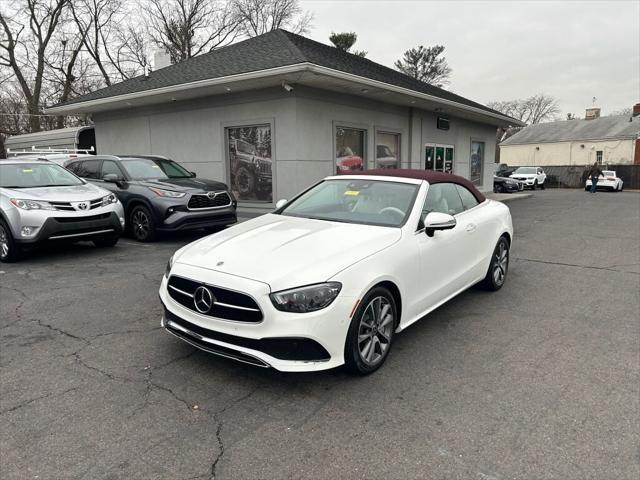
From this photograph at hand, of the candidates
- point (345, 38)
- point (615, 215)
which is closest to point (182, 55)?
point (345, 38)

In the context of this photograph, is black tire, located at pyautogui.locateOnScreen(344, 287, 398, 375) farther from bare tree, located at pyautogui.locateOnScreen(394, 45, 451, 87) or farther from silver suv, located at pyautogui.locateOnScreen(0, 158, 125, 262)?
bare tree, located at pyautogui.locateOnScreen(394, 45, 451, 87)

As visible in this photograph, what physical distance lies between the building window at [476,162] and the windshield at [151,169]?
1410 cm

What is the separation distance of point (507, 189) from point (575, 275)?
20.2 m

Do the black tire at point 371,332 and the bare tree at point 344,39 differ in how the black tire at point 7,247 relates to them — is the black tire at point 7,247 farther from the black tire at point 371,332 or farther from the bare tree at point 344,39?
the bare tree at point 344,39

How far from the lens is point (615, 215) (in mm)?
14477

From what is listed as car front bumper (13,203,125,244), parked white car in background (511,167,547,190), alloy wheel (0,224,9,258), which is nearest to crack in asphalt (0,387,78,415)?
car front bumper (13,203,125,244)

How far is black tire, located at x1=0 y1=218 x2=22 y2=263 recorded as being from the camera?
22.1 feet

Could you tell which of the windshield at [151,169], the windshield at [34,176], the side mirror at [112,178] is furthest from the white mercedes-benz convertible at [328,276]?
the windshield at [151,169]

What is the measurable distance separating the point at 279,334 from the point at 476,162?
64.5ft

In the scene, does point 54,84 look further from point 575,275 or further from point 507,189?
point 575,275

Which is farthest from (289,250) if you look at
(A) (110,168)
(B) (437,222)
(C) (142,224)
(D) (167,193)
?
(A) (110,168)

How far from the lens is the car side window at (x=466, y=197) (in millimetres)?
5055

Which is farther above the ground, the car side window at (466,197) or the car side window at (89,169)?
the car side window at (89,169)

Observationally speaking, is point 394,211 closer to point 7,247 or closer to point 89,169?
point 7,247
